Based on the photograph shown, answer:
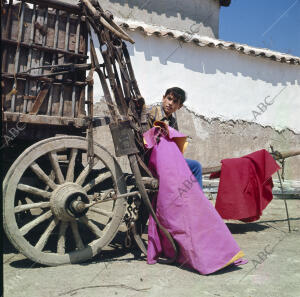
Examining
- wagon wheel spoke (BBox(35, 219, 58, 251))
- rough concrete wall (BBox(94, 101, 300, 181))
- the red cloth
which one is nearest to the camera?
wagon wheel spoke (BBox(35, 219, 58, 251))

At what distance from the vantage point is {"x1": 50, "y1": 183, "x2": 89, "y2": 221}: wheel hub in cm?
268

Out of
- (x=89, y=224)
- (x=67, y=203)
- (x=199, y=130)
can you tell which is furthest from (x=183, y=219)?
(x=199, y=130)

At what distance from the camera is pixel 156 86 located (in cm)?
678

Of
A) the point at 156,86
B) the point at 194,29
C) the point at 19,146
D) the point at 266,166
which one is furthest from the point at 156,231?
the point at 194,29

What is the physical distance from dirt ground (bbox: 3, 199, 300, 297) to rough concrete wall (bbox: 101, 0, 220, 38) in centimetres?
667

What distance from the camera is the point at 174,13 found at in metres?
9.28

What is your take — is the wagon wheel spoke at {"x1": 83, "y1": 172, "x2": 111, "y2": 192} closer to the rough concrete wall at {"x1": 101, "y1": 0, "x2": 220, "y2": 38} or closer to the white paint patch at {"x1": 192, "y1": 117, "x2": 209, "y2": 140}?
the white paint patch at {"x1": 192, "y1": 117, "x2": 209, "y2": 140}

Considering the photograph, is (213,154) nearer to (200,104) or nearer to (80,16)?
(200,104)

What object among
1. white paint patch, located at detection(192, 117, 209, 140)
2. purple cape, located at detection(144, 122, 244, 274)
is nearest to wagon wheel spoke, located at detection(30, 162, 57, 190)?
purple cape, located at detection(144, 122, 244, 274)

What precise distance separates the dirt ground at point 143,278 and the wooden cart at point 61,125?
0.55 ft

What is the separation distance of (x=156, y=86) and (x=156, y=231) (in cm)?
420

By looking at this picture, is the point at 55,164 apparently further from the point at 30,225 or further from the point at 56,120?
the point at 30,225

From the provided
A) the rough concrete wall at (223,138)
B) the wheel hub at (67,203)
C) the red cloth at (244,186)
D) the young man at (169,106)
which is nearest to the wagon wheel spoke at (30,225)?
the wheel hub at (67,203)

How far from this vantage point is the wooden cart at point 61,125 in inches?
105
